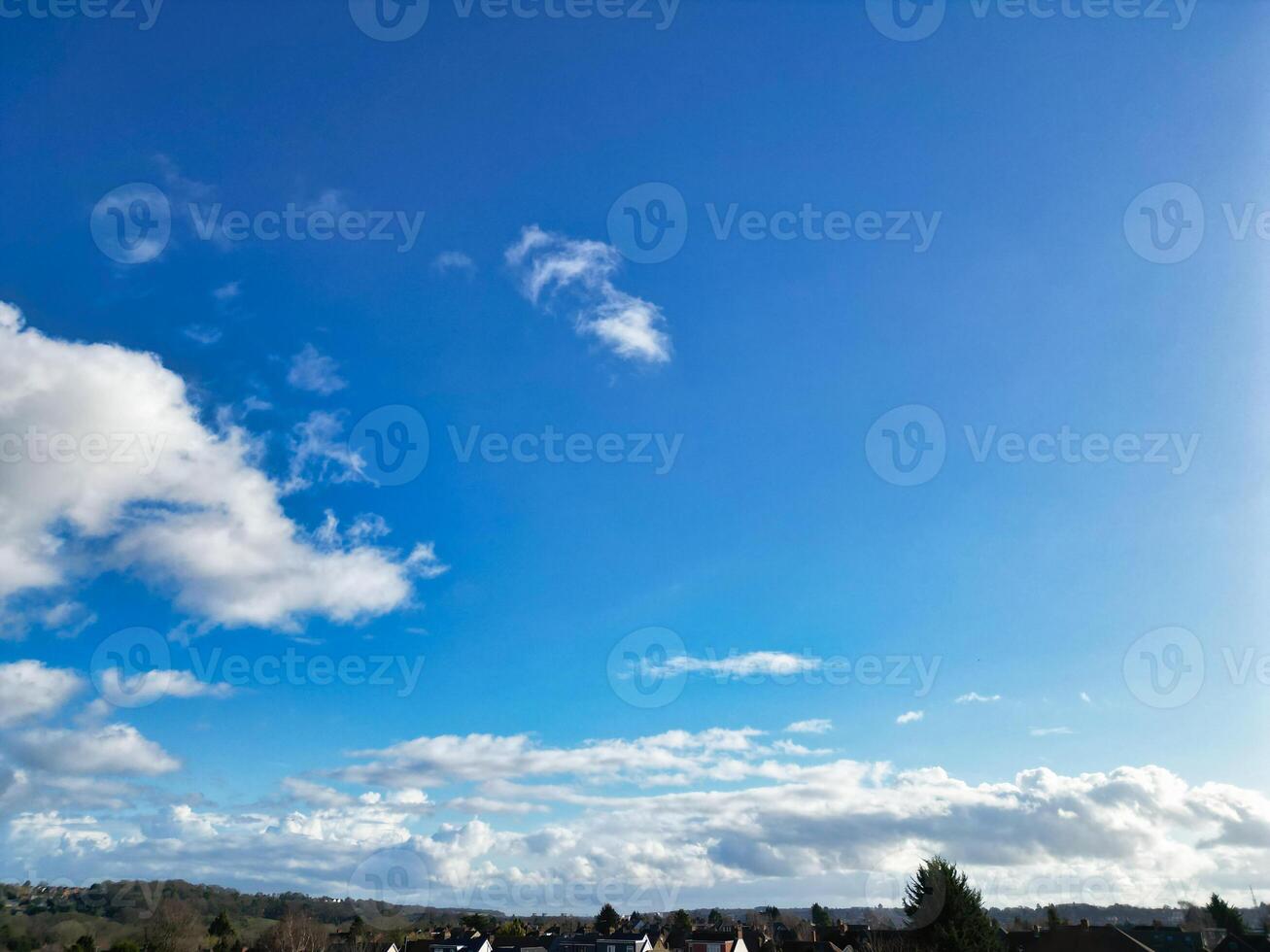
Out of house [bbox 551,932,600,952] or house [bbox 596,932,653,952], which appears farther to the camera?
house [bbox 551,932,600,952]

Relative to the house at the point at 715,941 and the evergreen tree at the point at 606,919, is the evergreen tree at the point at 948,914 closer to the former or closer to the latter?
the house at the point at 715,941

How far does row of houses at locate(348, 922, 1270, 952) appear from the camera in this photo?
68938 mm

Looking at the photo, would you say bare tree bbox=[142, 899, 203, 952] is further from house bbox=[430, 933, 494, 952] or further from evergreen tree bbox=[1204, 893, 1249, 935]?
evergreen tree bbox=[1204, 893, 1249, 935]

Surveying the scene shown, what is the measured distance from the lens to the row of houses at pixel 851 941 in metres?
68.9

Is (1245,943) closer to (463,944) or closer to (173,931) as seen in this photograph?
(463,944)

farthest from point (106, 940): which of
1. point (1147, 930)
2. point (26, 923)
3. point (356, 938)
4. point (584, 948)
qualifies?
point (1147, 930)

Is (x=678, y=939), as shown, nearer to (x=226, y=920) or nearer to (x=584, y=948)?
(x=584, y=948)

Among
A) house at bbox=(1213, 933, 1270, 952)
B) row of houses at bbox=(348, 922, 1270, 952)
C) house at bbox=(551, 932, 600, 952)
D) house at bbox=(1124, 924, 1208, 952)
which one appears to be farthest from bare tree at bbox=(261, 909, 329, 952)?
house at bbox=(1213, 933, 1270, 952)

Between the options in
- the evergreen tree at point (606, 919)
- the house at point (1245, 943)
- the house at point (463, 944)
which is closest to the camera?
the house at point (1245, 943)

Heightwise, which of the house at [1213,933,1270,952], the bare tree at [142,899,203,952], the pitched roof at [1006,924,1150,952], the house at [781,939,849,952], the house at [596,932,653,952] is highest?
the pitched roof at [1006,924,1150,952]

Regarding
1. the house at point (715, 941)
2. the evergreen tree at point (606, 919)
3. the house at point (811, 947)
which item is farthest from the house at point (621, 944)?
the evergreen tree at point (606, 919)

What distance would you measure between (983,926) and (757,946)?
58209mm

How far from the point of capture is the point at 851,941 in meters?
101

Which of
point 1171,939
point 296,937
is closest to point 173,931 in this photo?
point 296,937
